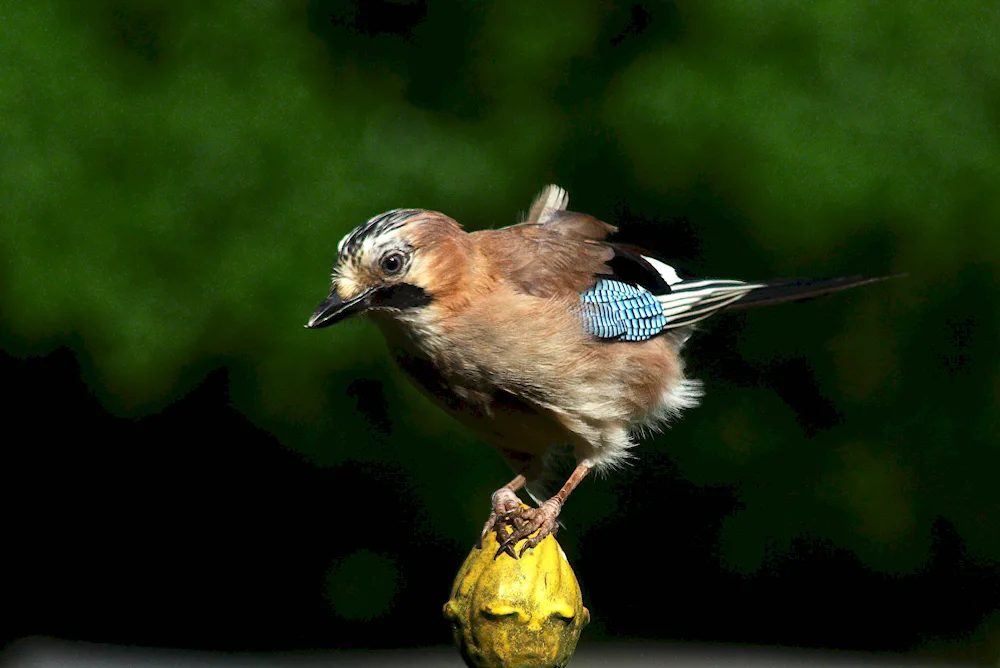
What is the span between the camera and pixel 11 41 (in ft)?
14.1

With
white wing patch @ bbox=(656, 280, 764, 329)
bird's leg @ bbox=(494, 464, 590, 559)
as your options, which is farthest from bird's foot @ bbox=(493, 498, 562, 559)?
white wing patch @ bbox=(656, 280, 764, 329)

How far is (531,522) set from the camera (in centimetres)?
237

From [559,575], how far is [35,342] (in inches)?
117

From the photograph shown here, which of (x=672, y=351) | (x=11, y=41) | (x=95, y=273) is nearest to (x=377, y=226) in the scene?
(x=672, y=351)

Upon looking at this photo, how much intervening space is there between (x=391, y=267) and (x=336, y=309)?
160 millimetres

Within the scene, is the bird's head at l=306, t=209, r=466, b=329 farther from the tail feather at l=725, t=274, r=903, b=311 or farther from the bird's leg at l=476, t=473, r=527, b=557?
the tail feather at l=725, t=274, r=903, b=311

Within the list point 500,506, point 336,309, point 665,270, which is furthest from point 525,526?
point 665,270

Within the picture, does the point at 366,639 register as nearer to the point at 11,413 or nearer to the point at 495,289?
the point at 11,413

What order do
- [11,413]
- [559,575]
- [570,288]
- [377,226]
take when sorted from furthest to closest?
[11,413], [570,288], [377,226], [559,575]

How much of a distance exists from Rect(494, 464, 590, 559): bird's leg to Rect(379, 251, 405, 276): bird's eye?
0.52 m

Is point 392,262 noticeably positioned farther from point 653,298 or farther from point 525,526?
point 653,298

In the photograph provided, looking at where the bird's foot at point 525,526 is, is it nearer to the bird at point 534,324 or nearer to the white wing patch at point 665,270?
the bird at point 534,324

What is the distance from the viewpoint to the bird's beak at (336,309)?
231 centimetres

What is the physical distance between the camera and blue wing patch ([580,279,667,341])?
289cm
